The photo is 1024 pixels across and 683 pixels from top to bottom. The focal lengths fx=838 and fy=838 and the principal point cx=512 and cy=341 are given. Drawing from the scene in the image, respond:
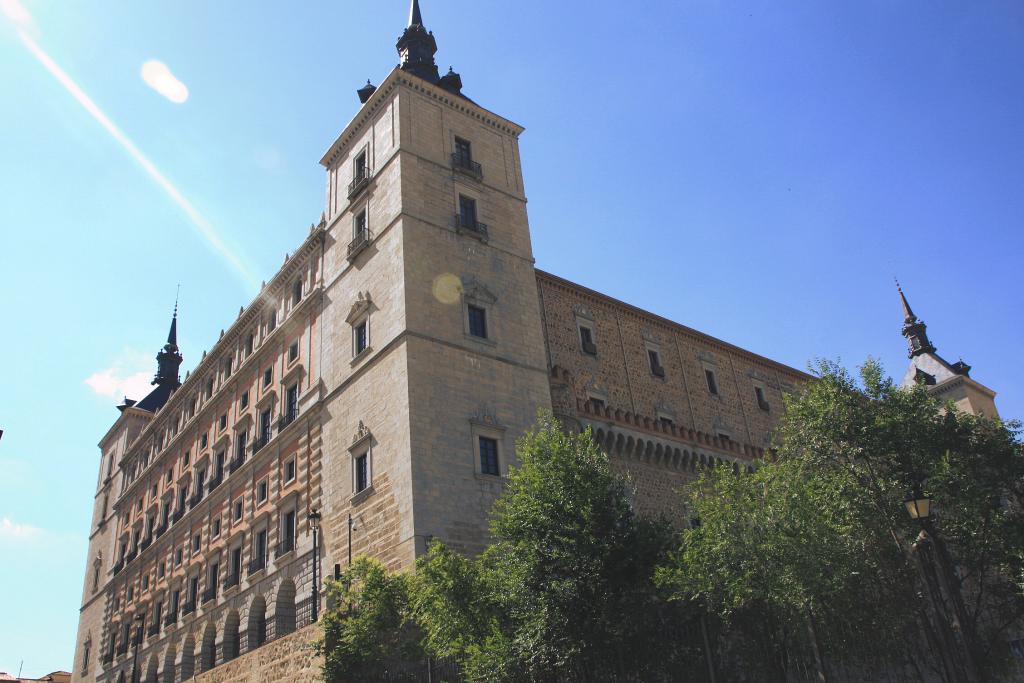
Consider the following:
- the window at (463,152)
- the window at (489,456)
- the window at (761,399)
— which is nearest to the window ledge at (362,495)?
the window at (489,456)

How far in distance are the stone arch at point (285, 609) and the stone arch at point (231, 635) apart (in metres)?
4.47

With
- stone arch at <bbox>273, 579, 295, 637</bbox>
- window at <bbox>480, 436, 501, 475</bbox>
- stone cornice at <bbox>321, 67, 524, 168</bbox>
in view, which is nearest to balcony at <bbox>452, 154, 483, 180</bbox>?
stone cornice at <bbox>321, 67, 524, 168</bbox>

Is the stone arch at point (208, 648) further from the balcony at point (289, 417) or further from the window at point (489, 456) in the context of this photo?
the window at point (489, 456)

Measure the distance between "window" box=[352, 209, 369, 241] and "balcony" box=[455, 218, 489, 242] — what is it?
3608 mm

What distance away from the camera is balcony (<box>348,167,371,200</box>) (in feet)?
107

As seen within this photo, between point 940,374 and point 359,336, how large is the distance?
53135 mm

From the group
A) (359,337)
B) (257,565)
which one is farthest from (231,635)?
(359,337)

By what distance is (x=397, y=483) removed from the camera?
2503cm

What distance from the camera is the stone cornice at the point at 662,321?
117 ft

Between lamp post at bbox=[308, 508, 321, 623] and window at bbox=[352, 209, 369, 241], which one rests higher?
window at bbox=[352, 209, 369, 241]

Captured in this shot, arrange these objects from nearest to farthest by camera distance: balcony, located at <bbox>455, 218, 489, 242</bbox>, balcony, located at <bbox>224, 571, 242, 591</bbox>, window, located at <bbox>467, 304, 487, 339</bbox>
A: window, located at <bbox>467, 304, 487, 339</bbox>
balcony, located at <bbox>455, 218, 489, 242</bbox>
balcony, located at <bbox>224, 571, 242, 591</bbox>

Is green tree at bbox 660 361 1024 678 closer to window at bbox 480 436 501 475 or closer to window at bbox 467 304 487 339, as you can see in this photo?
window at bbox 480 436 501 475

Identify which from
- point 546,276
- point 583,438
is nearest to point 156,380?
point 546,276

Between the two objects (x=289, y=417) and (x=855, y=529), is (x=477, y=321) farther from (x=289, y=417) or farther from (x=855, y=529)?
(x=855, y=529)
